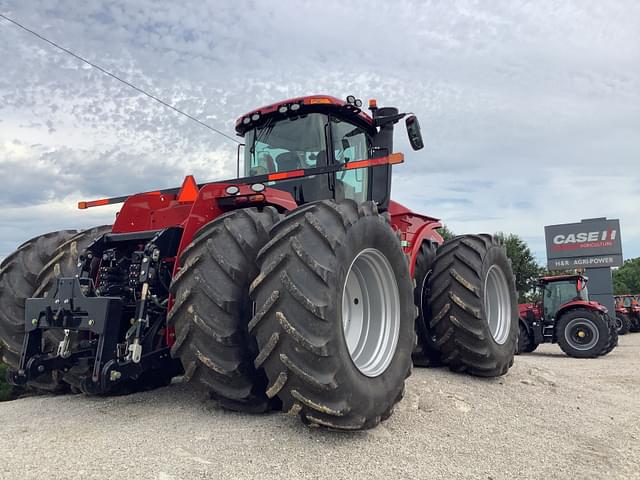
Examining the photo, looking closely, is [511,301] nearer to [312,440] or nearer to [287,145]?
[287,145]

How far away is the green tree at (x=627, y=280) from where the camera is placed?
62.0m

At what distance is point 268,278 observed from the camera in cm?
326

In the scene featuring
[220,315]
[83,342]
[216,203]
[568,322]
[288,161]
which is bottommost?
[83,342]

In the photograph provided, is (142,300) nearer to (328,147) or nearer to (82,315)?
(82,315)

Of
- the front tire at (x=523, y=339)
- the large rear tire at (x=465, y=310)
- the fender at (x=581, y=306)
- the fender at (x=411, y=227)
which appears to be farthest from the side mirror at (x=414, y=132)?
the front tire at (x=523, y=339)

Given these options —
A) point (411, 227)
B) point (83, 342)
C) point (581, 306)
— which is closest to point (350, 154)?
point (411, 227)

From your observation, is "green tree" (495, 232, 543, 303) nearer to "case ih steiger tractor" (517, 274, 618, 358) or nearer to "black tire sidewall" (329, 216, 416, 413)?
"case ih steiger tractor" (517, 274, 618, 358)

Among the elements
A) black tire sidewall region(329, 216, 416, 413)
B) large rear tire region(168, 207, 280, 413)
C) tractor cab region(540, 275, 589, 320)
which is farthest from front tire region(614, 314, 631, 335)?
large rear tire region(168, 207, 280, 413)

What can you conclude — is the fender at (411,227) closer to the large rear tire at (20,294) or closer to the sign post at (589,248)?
the large rear tire at (20,294)

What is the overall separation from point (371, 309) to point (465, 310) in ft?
4.96

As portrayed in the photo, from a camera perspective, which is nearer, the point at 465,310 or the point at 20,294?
the point at 20,294

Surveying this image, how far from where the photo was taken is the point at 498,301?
657 cm

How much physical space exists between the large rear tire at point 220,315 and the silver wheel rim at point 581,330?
40.1 ft

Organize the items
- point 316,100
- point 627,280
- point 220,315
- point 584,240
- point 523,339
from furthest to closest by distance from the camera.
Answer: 1. point 627,280
2. point 584,240
3. point 523,339
4. point 316,100
5. point 220,315
